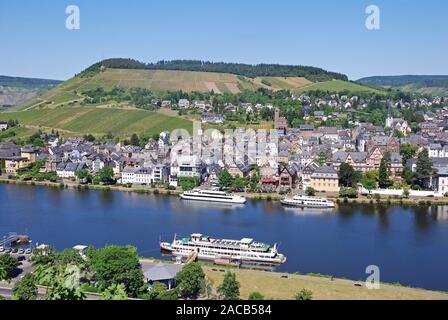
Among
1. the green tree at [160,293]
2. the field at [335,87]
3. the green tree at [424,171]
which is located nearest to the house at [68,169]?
the green tree at [424,171]

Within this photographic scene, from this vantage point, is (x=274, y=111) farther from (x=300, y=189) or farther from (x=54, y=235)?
(x=54, y=235)

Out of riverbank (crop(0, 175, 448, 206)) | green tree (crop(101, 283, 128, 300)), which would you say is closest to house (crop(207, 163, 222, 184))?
riverbank (crop(0, 175, 448, 206))

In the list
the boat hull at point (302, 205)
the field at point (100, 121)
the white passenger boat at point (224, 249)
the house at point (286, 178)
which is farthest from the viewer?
the field at point (100, 121)

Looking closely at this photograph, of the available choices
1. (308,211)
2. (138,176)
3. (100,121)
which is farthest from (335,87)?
(308,211)

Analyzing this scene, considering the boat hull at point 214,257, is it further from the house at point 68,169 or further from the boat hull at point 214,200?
the house at point 68,169

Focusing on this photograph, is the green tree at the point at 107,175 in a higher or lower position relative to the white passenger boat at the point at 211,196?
higher
